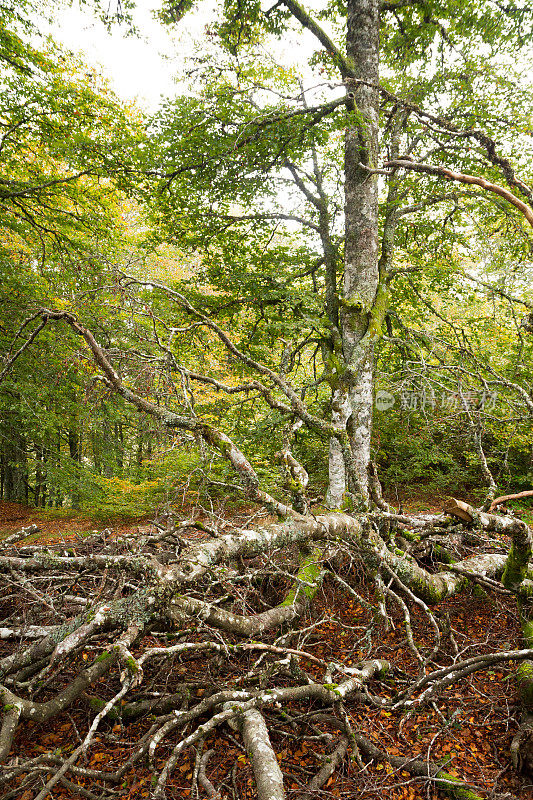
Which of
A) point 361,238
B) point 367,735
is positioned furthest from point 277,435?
point 367,735

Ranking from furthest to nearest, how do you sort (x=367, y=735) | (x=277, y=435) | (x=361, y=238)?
(x=277, y=435) → (x=361, y=238) → (x=367, y=735)

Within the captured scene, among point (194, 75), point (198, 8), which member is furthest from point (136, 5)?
point (194, 75)

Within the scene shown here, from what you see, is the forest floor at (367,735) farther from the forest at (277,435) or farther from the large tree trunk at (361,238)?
the large tree trunk at (361,238)

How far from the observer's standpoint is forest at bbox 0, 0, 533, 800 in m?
2.61

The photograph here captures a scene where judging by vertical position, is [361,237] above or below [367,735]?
above

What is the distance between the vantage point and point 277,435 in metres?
7.10

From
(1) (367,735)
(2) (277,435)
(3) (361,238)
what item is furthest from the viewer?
(2) (277,435)

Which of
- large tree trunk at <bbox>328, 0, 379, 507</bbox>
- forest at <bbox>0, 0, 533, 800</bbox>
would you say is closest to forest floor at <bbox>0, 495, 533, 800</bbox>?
forest at <bbox>0, 0, 533, 800</bbox>

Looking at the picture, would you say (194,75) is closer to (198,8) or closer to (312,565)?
(198,8)

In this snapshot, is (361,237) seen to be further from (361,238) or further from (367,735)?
(367,735)

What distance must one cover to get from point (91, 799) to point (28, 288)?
8.85m

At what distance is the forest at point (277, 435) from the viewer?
8.55ft

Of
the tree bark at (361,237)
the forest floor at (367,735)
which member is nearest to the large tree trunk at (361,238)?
the tree bark at (361,237)

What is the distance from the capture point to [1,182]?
7383mm
